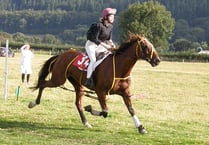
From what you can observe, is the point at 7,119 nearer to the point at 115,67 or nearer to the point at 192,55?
the point at 115,67

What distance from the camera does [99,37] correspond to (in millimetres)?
11703

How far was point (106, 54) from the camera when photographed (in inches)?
461

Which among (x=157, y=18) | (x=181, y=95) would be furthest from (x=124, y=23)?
(x=181, y=95)

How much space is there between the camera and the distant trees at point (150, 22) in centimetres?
10944

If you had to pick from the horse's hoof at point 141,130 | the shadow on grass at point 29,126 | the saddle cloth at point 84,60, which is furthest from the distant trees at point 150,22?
the horse's hoof at point 141,130

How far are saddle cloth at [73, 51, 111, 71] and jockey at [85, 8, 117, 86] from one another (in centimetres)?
11

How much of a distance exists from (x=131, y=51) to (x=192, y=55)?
242 feet

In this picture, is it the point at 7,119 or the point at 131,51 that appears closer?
the point at 131,51

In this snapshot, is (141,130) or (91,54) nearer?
(141,130)

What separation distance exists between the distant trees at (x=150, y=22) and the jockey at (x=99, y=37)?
311 feet

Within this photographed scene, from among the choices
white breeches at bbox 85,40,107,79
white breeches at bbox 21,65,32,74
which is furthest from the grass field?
white breeches at bbox 21,65,32,74

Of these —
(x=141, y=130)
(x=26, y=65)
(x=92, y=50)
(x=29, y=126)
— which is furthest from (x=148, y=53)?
(x=26, y=65)

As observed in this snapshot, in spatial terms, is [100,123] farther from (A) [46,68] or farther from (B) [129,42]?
(A) [46,68]

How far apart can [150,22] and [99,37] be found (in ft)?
344
